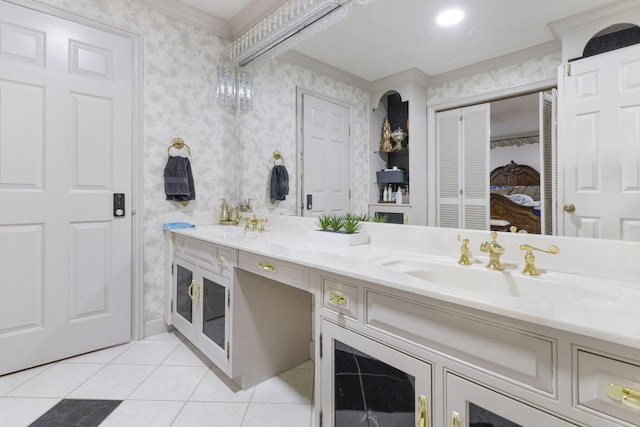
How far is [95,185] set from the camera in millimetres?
2084

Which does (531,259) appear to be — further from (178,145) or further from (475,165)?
(178,145)

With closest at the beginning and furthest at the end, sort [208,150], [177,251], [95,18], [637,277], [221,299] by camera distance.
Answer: [637,277] < [221,299] < [95,18] < [177,251] < [208,150]

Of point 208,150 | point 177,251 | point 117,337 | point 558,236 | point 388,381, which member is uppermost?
point 208,150

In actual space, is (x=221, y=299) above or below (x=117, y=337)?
above

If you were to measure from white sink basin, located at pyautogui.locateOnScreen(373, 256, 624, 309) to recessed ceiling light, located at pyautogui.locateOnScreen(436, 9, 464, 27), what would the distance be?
38.4 inches

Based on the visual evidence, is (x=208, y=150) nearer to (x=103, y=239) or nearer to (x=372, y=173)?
(x=103, y=239)

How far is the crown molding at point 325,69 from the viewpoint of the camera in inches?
64.1

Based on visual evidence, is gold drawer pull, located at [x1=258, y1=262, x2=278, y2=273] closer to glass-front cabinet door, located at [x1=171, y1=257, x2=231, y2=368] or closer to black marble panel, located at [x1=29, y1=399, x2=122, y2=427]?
glass-front cabinet door, located at [x1=171, y1=257, x2=231, y2=368]

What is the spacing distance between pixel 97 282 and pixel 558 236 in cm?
256

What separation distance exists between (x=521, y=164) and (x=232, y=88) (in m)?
2.24

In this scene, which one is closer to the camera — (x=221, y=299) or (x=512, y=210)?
(x=512, y=210)

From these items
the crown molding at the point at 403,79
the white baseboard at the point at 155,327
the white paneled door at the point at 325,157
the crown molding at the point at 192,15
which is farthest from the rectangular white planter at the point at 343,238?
the crown molding at the point at 192,15

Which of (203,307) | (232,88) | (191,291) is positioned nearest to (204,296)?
(203,307)

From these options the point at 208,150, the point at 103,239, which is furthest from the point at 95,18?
the point at 103,239
